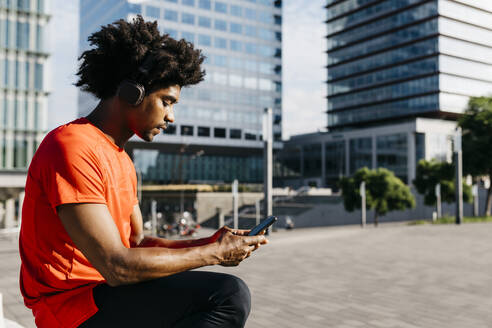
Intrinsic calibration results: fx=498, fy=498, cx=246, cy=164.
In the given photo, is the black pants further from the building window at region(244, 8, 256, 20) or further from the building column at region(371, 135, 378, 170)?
the building window at region(244, 8, 256, 20)

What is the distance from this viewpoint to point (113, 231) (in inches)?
62.6

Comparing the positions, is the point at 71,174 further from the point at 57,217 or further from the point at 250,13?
the point at 250,13

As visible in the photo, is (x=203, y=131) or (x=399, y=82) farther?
(x=399, y=82)

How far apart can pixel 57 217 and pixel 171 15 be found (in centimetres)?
6559

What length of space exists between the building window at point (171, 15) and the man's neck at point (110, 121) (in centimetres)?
6461

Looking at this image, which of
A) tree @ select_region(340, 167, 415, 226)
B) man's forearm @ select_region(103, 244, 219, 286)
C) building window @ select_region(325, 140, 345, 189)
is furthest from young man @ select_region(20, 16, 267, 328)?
building window @ select_region(325, 140, 345, 189)

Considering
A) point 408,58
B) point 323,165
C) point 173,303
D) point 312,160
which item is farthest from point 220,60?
point 173,303

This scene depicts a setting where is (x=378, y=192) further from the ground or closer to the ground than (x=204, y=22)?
closer to the ground

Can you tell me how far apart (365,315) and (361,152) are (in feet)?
210

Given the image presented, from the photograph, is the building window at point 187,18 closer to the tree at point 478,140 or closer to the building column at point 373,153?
the building column at point 373,153

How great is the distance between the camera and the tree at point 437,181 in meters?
39.6

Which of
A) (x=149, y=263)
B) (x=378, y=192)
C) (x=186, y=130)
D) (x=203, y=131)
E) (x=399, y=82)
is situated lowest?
(x=378, y=192)

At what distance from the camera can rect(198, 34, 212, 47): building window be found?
66.3m

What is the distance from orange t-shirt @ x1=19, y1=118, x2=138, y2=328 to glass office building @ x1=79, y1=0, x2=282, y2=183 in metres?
59.7
